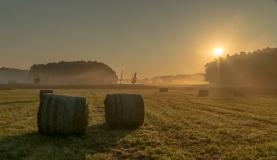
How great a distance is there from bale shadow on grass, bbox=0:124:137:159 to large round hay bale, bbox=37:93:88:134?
0.27 m

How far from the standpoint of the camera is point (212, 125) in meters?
10.3

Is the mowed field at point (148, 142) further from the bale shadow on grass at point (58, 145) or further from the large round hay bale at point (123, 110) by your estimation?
the large round hay bale at point (123, 110)

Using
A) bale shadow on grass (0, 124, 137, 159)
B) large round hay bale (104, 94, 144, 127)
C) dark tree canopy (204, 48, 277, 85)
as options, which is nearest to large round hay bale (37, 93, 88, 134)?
bale shadow on grass (0, 124, 137, 159)

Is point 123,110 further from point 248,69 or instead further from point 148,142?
point 248,69

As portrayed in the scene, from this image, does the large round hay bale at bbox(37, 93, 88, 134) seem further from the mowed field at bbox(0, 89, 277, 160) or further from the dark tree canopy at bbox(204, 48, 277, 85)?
the dark tree canopy at bbox(204, 48, 277, 85)

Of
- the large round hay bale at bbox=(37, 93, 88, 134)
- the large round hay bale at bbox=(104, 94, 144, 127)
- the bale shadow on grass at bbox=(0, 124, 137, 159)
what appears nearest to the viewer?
the bale shadow on grass at bbox=(0, 124, 137, 159)

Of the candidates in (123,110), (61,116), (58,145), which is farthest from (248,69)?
(58,145)

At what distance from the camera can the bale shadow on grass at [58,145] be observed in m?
6.14

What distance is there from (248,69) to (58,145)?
225 ft

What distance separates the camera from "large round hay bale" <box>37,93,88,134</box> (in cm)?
787

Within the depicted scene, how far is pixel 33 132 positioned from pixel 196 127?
22.1ft

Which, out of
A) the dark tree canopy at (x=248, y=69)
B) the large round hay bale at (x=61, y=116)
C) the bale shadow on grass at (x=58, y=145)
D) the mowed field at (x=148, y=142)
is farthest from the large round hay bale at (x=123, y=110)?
the dark tree canopy at (x=248, y=69)

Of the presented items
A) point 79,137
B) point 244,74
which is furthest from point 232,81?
point 79,137

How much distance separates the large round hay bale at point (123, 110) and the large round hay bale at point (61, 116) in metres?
1.78
